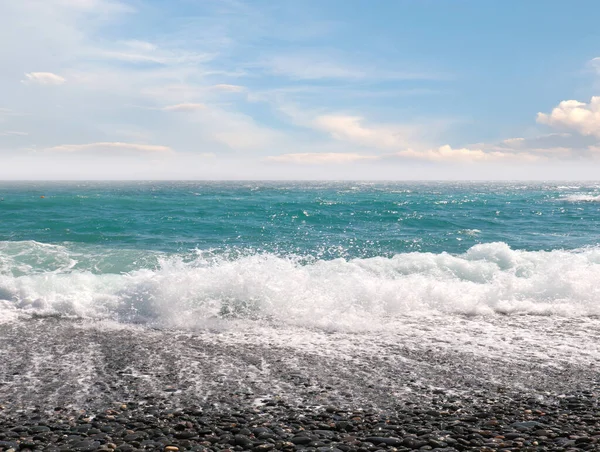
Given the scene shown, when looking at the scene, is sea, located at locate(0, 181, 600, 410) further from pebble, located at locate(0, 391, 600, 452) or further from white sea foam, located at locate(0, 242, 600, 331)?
pebble, located at locate(0, 391, 600, 452)

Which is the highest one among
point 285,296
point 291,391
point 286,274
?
point 286,274

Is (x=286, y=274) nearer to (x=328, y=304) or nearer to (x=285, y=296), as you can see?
(x=285, y=296)

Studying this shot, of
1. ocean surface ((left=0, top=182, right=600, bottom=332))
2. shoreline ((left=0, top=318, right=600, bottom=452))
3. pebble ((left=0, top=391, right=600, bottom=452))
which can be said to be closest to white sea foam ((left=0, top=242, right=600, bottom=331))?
ocean surface ((left=0, top=182, right=600, bottom=332))

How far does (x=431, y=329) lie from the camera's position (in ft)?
31.9

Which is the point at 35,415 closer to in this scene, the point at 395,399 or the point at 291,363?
the point at 291,363

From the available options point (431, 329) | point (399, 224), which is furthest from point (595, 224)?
point (431, 329)

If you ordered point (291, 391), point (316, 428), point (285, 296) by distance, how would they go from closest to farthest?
point (316, 428), point (291, 391), point (285, 296)

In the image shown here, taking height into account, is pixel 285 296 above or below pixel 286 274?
below

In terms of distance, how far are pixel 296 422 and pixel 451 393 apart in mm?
2348

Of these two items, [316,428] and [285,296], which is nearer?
[316,428]

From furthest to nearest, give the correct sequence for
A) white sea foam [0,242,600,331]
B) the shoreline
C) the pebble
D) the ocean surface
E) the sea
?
the ocean surface
white sea foam [0,242,600,331]
the sea
the shoreline
the pebble

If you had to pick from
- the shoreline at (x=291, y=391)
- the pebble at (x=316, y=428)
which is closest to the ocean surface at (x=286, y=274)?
the shoreline at (x=291, y=391)

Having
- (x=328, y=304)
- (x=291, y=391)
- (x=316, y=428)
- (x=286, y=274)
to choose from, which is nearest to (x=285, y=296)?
(x=328, y=304)

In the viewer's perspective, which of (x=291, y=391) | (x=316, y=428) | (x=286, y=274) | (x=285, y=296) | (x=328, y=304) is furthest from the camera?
(x=286, y=274)
